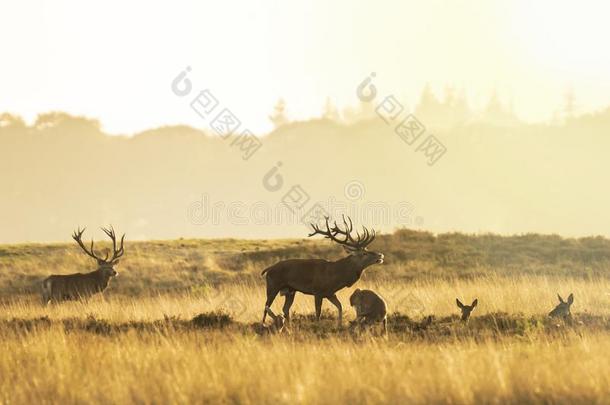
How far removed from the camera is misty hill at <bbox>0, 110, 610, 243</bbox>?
13288 cm

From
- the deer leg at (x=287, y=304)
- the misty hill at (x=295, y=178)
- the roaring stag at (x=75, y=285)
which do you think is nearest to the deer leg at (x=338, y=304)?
the deer leg at (x=287, y=304)

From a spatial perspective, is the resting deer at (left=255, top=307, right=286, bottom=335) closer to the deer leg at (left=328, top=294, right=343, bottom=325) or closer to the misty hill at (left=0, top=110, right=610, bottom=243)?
the deer leg at (left=328, top=294, right=343, bottom=325)

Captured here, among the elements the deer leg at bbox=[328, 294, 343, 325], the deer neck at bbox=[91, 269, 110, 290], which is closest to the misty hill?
the deer neck at bbox=[91, 269, 110, 290]

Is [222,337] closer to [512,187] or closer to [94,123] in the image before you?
[512,187]

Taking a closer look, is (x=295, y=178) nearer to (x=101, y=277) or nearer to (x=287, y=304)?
(x=101, y=277)

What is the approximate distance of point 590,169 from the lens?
441ft

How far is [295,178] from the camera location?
158375mm

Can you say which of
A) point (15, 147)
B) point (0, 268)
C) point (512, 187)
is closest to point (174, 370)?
point (0, 268)

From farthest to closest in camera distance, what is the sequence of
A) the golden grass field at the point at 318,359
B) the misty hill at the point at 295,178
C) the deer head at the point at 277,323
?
the misty hill at the point at 295,178
the deer head at the point at 277,323
the golden grass field at the point at 318,359

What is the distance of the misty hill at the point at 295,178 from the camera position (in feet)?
436

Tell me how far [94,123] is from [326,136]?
55.5m

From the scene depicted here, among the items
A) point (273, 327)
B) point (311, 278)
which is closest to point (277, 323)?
point (273, 327)

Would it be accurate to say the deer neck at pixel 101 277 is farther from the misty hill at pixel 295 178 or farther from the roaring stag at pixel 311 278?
the misty hill at pixel 295 178

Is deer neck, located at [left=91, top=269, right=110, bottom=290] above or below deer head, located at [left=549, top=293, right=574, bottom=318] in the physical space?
above
